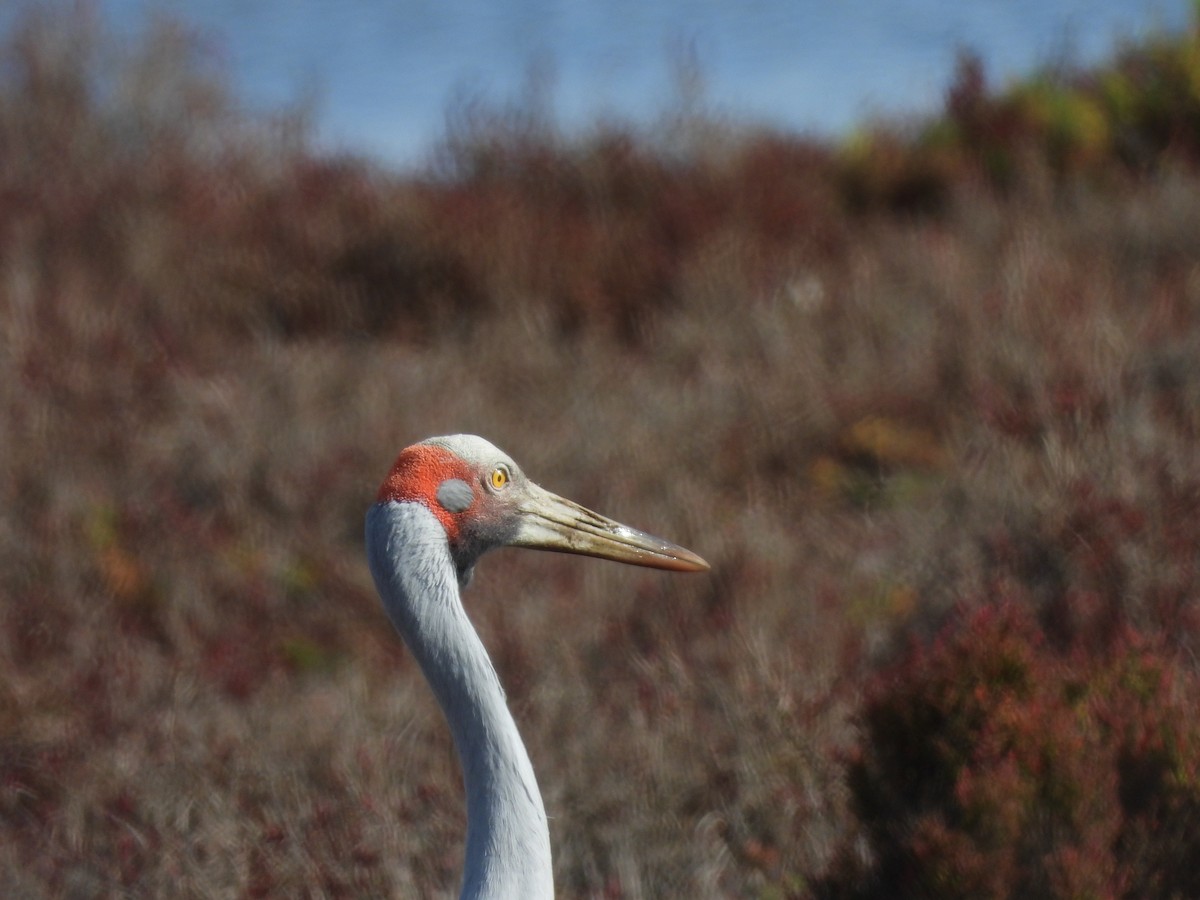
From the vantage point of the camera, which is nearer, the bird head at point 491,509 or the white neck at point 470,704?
the white neck at point 470,704

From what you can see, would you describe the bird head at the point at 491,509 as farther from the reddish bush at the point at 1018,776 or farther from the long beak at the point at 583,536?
the reddish bush at the point at 1018,776

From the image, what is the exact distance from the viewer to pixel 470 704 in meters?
2.65

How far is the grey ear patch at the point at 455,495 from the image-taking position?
9.25ft

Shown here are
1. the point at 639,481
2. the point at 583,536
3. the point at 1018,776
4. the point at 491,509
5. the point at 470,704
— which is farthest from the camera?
the point at 639,481

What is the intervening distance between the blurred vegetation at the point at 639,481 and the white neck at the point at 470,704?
1.07 metres

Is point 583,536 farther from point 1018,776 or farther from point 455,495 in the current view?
point 1018,776

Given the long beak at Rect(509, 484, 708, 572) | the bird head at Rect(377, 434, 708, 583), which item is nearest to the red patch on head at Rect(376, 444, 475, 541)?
the bird head at Rect(377, 434, 708, 583)

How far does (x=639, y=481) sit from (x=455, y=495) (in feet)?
13.1

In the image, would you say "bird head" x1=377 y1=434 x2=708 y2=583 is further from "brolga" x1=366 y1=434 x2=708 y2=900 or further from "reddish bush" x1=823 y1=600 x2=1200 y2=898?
"reddish bush" x1=823 y1=600 x2=1200 y2=898

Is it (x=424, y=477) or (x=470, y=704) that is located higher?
(x=424, y=477)

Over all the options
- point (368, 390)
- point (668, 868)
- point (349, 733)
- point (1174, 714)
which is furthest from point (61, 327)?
point (1174, 714)

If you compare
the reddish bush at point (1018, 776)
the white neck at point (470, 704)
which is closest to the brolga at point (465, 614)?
the white neck at point (470, 704)

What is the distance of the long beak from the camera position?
303 cm

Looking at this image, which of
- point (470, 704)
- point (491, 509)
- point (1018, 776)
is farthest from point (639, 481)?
point (470, 704)
